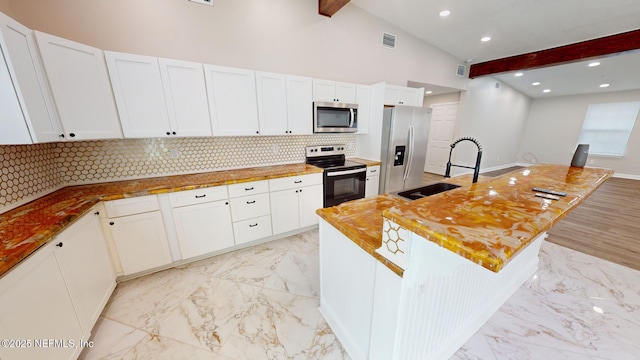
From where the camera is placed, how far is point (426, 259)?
93 centimetres

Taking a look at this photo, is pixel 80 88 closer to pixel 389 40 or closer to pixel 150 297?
pixel 150 297

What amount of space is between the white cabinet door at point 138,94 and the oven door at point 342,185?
2.00 meters

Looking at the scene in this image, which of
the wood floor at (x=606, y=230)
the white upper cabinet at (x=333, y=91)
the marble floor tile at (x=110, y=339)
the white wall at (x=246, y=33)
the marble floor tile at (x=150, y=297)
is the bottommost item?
the marble floor tile at (x=110, y=339)

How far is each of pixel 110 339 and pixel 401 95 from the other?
4469 mm

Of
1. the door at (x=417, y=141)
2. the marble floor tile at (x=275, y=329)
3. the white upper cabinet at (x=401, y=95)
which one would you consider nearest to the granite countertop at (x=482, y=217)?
the marble floor tile at (x=275, y=329)

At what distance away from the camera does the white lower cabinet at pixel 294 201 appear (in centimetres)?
268

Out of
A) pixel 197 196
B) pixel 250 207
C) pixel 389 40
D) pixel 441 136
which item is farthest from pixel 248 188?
pixel 441 136

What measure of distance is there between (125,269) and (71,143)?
4.39 ft

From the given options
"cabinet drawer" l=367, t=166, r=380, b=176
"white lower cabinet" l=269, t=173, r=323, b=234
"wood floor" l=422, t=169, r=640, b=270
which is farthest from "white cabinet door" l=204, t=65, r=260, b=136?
"wood floor" l=422, t=169, r=640, b=270

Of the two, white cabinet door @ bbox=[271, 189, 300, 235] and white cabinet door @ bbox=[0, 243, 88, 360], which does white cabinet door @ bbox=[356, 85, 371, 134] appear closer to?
white cabinet door @ bbox=[271, 189, 300, 235]

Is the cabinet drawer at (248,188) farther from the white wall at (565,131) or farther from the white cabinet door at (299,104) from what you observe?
the white wall at (565,131)

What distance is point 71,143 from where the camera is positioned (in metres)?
2.03

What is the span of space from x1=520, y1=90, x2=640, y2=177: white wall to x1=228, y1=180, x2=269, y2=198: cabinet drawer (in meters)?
10.9

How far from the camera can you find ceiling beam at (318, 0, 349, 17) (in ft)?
9.22
